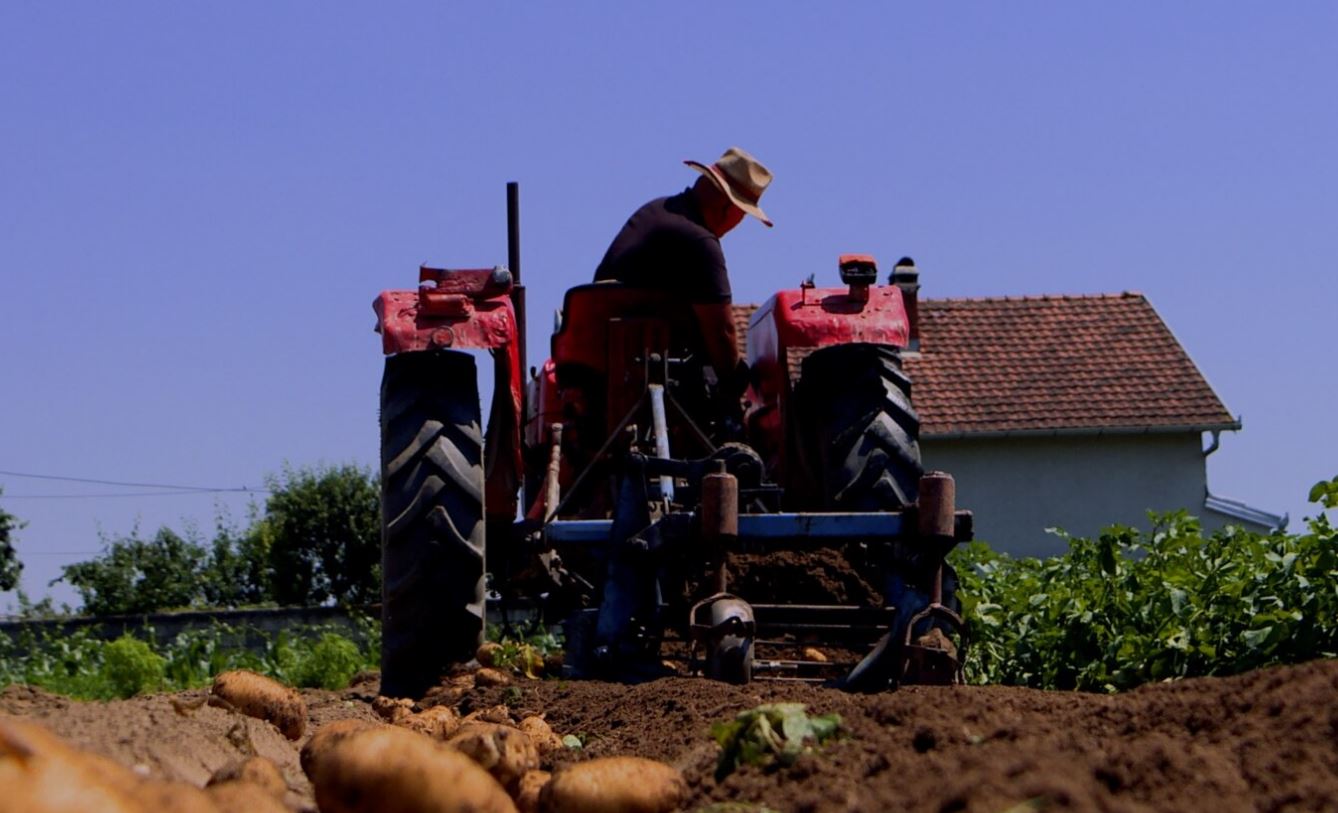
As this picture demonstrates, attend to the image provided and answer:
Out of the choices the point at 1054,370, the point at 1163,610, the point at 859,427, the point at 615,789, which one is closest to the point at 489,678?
the point at 859,427

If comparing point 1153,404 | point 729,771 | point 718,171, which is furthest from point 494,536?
point 1153,404

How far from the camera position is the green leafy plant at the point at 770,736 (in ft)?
14.7

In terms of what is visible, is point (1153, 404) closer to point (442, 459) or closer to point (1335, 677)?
point (442, 459)

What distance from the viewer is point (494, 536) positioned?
9641mm

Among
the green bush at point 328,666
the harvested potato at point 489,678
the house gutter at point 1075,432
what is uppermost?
the house gutter at point 1075,432

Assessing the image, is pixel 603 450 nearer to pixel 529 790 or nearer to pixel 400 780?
pixel 529 790

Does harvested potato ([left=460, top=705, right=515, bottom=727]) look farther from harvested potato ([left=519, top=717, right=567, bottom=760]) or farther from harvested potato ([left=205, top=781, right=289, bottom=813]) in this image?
harvested potato ([left=205, top=781, right=289, bottom=813])

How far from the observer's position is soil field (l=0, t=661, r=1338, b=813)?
364 cm

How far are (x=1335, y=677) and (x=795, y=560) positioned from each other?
13.3 feet

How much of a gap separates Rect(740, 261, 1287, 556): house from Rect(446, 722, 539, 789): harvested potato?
87.0 ft

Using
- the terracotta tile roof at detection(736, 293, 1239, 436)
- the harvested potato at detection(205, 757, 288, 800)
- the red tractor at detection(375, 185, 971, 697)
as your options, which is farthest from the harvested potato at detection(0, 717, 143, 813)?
the terracotta tile roof at detection(736, 293, 1239, 436)

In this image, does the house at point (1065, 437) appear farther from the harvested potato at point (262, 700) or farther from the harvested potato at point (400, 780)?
the harvested potato at point (400, 780)

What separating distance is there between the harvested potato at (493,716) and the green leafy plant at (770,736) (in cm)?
179

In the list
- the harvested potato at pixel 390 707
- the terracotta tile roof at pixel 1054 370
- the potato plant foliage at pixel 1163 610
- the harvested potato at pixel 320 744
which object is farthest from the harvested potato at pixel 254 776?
the terracotta tile roof at pixel 1054 370
